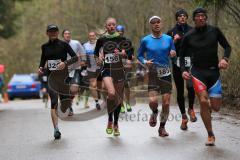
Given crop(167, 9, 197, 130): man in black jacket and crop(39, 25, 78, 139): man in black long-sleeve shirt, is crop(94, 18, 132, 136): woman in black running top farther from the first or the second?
crop(167, 9, 197, 130): man in black jacket

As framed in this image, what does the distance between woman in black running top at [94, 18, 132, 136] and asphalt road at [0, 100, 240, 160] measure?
0.57 metres

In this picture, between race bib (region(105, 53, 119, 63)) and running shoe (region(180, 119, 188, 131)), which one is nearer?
race bib (region(105, 53, 119, 63))

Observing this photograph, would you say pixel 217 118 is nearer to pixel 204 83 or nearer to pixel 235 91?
pixel 235 91

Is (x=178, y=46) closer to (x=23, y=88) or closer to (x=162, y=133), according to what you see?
(x=162, y=133)

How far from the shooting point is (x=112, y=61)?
37.4 feet

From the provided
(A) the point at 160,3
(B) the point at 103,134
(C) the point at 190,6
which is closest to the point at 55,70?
(B) the point at 103,134

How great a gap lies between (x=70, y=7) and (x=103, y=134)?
23.7 m

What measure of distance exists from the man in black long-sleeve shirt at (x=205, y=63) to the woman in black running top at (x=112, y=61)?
182cm

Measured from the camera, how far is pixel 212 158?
837 cm

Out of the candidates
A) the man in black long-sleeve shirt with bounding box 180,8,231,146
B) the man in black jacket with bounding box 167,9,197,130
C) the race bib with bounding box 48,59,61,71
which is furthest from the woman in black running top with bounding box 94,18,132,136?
the man in black long-sleeve shirt with bounding box 180,8,231,146

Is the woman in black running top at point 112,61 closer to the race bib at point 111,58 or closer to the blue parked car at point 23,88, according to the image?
the race bib at point 111,58

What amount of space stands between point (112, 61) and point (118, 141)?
5.25ft

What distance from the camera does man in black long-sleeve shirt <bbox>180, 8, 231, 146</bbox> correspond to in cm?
969

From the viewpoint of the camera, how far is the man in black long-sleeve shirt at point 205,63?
9.69 meters
